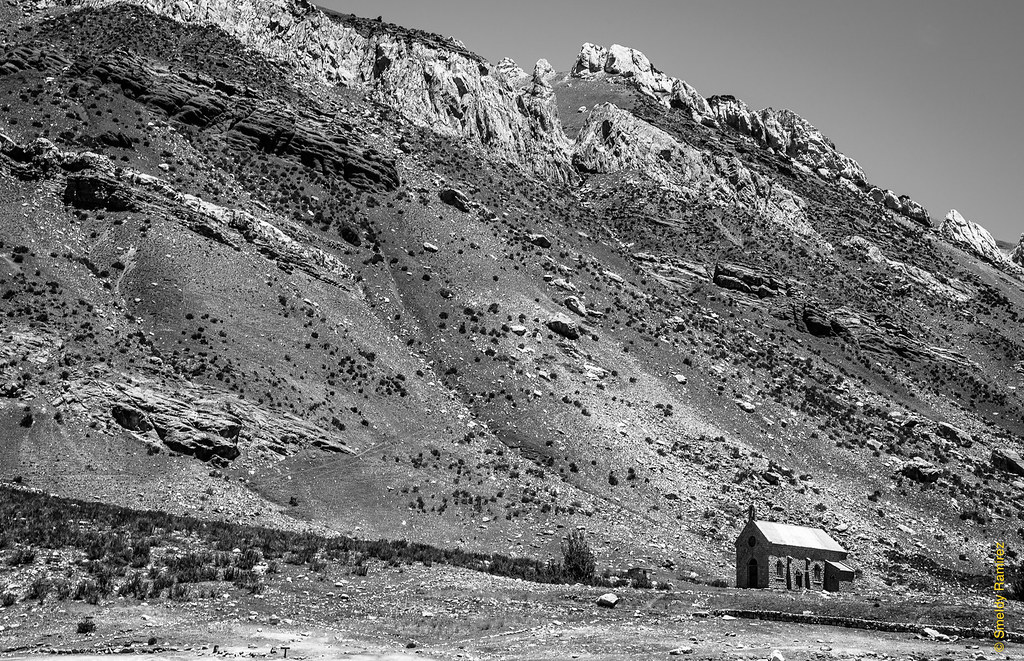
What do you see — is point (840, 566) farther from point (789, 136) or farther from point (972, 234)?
point (972, 234)

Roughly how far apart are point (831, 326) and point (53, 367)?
59859 millimetres

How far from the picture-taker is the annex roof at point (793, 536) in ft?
108

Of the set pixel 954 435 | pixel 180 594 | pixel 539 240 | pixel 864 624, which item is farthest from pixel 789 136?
pixel 180 594

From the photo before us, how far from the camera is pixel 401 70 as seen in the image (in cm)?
9006

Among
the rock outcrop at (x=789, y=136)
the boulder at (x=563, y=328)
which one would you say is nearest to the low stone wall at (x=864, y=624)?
the boulder at (x=563, y=328)

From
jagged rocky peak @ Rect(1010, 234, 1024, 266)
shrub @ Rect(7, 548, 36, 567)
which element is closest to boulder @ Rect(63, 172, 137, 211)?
Answer: shrub @ Rect(7, 548, 36, 567)

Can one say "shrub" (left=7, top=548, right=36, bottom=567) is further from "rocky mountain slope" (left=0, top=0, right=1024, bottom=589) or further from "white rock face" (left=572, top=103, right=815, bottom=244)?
"white rock face" (left=572, top=103, right=815, bottom=244)

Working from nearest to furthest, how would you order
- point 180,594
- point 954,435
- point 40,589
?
point 40,589 → point 180,594 → point 954,435

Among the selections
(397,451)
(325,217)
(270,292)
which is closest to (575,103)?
(325,217)

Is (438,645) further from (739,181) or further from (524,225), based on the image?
(739,181)

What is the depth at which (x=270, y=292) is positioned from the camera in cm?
4912

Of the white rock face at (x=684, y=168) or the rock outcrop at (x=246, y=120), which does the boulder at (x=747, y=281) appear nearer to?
the white rock face at (x=684, y=168)

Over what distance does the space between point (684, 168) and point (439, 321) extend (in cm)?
5132

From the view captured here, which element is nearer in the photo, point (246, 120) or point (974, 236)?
point (246, 120)
